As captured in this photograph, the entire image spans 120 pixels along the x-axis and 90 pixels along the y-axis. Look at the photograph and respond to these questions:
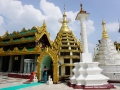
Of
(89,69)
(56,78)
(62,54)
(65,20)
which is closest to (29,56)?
(62,54)

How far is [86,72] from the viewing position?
37.0 feet

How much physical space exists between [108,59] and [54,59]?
9.47m

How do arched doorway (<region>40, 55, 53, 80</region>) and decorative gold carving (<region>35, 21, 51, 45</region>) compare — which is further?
decorative gold carving (<region>35, 21, 51, 45</region>)

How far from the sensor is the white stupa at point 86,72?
10547mm

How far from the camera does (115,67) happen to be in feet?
60.3

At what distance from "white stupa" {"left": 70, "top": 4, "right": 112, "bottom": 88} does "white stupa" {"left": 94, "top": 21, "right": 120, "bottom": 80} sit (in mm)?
7867

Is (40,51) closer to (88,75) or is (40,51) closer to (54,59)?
(54,59)

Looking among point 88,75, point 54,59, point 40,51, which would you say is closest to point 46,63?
point 54,59

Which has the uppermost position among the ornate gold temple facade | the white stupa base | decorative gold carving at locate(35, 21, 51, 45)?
decorative gold carving at locate(35, 21, 51, 45)

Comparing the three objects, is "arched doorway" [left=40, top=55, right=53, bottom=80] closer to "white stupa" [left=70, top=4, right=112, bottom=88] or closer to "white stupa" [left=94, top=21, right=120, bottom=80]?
"white stupa" [left=70, top=4, right=112, bottom=88]

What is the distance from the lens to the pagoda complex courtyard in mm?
11498

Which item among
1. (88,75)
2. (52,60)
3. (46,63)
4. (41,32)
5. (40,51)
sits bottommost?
(88,75)

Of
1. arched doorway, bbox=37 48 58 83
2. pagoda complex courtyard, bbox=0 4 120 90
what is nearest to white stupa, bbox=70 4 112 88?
pagoda complex courtyard, bbox=0 4 120 90

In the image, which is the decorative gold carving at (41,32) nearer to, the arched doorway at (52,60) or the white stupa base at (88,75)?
the arched doorway at (52,60)
